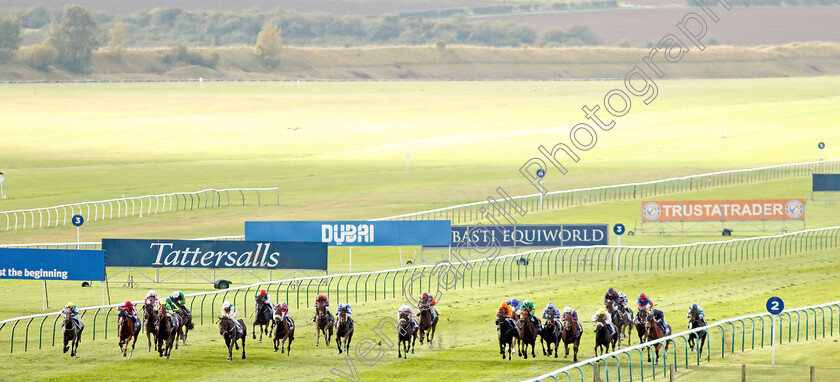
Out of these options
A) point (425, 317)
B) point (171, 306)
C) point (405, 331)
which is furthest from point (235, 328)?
point (425, 317)

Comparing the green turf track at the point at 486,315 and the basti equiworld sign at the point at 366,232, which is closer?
the green turf track at the point at 486,315

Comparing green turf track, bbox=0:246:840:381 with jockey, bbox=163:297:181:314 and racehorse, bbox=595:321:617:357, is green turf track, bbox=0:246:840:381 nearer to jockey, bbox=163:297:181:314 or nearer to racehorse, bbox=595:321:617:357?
racehorse, bbox=595:321:617:357

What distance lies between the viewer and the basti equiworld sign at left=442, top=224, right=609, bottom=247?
35.1 meters

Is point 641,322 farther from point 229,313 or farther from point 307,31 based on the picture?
point 307,31

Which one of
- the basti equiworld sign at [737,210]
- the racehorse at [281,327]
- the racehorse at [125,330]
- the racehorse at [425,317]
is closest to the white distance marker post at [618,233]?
the basti equiworld sign at [737,210]

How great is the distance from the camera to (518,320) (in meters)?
21.4

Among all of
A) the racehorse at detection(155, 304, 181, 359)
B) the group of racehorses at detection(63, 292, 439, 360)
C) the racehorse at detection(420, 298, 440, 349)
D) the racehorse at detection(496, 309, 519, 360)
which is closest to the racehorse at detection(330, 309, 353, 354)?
the group of racehorses at detection(63, 292, 439, 360)

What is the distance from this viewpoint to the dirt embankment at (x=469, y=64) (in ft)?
447

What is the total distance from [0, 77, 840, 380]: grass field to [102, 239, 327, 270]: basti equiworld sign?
1.18m

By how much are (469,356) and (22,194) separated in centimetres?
3618

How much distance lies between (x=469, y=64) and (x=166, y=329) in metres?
131

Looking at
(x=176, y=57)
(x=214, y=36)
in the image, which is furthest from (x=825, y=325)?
(x=214, y=36)

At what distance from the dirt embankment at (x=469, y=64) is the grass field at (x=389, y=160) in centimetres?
1362

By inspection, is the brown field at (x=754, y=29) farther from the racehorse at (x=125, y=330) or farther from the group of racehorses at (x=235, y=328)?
the racehorse at (x=125, y=330)
